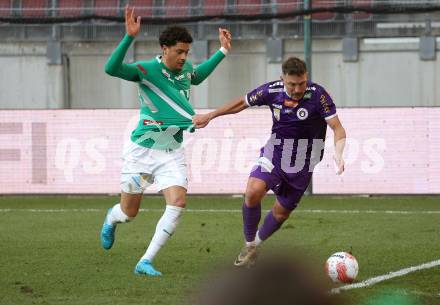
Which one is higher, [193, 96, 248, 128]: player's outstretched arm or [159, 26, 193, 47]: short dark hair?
[159, 26, 193, 47]: short dark hair

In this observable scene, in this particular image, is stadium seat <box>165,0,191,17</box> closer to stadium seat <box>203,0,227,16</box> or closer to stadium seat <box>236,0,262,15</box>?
stadium seat <box>203,0,227,16</box>

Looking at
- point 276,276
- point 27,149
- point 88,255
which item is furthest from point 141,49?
point 276,276

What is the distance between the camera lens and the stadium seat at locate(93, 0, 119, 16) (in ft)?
74.0

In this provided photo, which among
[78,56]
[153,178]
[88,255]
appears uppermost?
[78,56]

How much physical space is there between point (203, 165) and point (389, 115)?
3070 millimetres

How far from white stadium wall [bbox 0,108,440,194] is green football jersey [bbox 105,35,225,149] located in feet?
24.0

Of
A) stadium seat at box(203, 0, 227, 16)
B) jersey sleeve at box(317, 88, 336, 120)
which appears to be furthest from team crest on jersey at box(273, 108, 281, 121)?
stadium seat at box(203, 0, 227, 16)

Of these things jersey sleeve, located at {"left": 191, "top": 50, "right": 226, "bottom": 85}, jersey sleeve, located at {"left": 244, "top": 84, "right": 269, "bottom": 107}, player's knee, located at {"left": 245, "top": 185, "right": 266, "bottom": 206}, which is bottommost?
player's knee, located at {"left": 245, "top": 185, "right": 266, "bottom": 206}

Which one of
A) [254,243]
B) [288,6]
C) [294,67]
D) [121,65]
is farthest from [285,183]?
[288,6]

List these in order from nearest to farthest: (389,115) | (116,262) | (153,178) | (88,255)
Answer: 1. (153,178)
2. (116,262)
3. (88,255)
4. (389,115)

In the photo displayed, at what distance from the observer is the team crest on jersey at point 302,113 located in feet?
24.0

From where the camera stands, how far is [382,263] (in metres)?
7.78

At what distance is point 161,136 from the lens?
7336 mm

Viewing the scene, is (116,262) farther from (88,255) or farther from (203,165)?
(203,165)
